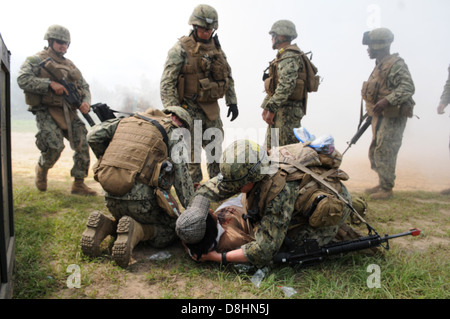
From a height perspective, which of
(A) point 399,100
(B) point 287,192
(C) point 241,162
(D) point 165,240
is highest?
(A) point 399,100

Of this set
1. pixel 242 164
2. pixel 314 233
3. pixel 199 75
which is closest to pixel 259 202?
pixel 242 164

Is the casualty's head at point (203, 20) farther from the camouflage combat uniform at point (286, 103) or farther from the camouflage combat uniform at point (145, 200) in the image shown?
the camouflage combat uniform at point (145, 200)

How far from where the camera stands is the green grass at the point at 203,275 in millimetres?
2754

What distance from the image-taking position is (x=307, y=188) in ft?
9.93

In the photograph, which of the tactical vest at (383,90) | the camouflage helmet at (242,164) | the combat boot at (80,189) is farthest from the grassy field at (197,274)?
the tactical vest at (383,90)

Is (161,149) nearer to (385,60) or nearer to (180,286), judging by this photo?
(180,286)

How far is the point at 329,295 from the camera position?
2742mm

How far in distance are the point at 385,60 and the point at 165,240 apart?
463 centimetres

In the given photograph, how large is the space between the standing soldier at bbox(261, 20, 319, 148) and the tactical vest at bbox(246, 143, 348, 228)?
226 cm

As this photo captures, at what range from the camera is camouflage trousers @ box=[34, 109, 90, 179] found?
5.34 meters

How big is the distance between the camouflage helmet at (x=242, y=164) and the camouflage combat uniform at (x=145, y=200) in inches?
29.5

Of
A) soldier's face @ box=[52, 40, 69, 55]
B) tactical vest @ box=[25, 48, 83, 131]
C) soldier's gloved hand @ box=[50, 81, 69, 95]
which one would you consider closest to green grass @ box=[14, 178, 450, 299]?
tactical vest @ box=[25, 48, 83, 131]

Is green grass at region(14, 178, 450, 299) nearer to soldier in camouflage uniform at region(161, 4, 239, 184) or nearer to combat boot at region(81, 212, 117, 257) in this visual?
combat boot at region(81, 212, 117, 257)
